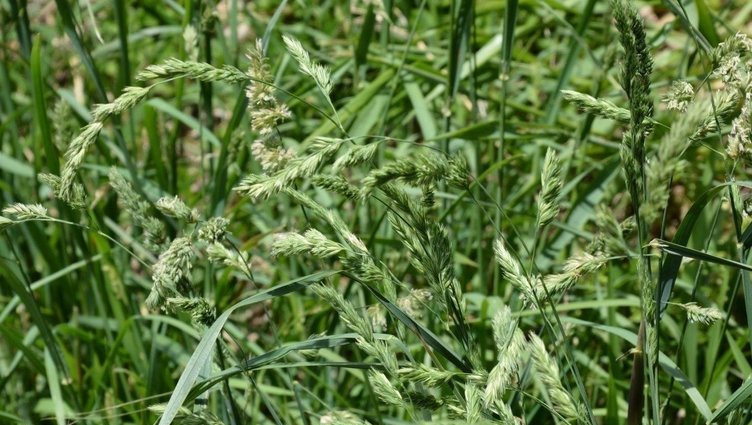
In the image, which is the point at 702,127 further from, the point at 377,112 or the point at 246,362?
the point at 377,112

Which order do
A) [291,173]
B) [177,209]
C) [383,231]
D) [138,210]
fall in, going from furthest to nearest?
[383,231] → [138,210] → [177,209] → [291,173]

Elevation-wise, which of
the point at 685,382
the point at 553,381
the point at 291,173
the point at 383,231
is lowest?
the point at 383,231

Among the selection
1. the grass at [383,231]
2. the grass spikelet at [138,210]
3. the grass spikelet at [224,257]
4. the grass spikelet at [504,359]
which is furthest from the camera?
the grass spikelet at [138,210]

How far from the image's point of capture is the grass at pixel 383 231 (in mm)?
1129

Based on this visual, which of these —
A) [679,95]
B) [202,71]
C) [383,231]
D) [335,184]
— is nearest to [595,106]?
[679,95]

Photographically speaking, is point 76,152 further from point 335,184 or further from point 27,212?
point 335,184

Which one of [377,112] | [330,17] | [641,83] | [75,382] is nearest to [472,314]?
[377,112]

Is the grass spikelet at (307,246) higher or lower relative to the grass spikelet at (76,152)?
lower

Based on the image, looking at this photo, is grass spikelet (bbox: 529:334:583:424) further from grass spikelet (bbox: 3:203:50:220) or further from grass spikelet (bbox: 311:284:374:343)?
grass spikelet (bbox: 3:203:50:220)

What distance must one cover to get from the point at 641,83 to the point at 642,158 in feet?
0.26

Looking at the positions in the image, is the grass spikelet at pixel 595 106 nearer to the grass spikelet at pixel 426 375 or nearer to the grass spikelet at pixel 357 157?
the grass spikelet at pixel 357 157

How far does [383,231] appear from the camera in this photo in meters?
2.26

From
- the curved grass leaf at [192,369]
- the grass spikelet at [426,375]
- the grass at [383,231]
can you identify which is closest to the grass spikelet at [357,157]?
the grass at [383,231]

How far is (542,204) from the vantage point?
1.14 meters
